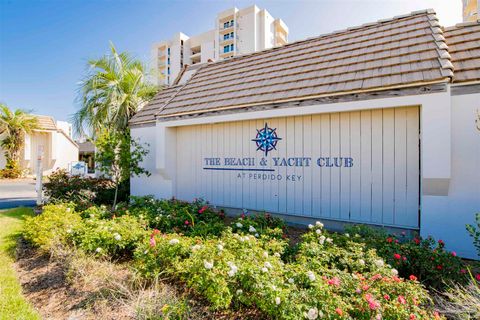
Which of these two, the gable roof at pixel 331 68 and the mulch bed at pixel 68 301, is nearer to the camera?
the mulch bed at pixel 68 301

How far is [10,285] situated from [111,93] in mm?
7743

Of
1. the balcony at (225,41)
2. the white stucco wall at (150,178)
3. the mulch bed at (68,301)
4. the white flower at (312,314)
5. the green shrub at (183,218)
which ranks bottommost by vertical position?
the mulch bed at (68,301)

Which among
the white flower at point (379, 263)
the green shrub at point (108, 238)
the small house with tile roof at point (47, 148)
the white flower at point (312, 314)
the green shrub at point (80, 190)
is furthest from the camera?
the small house with tile roof at point (47, 148)

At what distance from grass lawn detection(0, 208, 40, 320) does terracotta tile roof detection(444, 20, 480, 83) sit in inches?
286

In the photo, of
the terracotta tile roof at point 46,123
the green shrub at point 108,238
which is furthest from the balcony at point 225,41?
the green shrub at point 108,238

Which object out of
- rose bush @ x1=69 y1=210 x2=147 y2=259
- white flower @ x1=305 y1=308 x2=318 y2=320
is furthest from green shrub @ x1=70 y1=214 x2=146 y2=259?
white flower @ x1=305 y1=308 x2=318 y2=320

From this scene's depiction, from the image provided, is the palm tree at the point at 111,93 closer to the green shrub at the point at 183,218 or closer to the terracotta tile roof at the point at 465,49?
the green shrub at the point at 183,218

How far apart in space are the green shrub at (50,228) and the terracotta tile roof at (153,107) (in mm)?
4056

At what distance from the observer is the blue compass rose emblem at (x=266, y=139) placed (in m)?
6.47

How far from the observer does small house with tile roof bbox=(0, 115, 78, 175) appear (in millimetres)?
22672

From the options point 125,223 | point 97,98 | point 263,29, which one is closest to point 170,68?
point 263,29

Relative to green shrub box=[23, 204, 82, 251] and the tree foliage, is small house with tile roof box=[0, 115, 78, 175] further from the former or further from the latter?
green shrub box=[23, 204, 82, 251]

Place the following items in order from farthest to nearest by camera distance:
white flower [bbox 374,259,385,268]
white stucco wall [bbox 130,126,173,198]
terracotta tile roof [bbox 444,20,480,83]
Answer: white stucco wall [bbox 130,126,173,198]
terracotta tile roof [bbox 444,20,480,83]
white flower [bbox 374,259,385,268]

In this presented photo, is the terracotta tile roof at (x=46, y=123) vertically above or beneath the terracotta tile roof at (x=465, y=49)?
above
